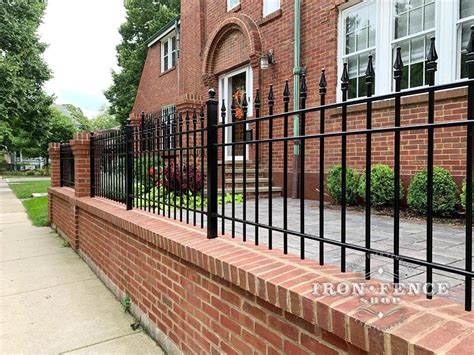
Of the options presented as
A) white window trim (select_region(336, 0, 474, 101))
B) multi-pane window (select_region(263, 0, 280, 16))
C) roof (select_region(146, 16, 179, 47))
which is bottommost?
white window trim (select_region(336, 0, 474, 101))

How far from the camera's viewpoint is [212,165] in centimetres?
265

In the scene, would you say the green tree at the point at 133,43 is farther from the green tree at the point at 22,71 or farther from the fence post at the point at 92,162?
the fence post at the point at 92,162

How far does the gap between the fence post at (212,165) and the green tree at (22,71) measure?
1590 centimetres

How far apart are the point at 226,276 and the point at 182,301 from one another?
0.73 meters

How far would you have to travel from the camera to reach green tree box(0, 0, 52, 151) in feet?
50.4

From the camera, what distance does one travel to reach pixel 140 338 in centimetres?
298

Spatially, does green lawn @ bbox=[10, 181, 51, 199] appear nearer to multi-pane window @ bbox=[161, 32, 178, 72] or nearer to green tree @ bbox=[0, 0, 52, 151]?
green tree @ bbox=[0, 0, 52, 151]

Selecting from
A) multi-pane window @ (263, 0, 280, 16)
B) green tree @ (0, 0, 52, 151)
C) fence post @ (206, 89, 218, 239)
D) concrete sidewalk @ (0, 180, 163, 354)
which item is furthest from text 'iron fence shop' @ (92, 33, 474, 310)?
green tree @ (0, 0, 52, 151)

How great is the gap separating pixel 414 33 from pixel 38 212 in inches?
375

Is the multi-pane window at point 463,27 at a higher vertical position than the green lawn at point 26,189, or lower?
higher

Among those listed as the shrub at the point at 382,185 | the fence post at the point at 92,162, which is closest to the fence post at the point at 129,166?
the fence post at the point at 92,162

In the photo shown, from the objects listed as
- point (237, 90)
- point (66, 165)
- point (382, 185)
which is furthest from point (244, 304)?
point (237, 90)

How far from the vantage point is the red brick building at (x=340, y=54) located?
430cm

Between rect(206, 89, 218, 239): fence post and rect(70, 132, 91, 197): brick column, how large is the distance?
351cm
